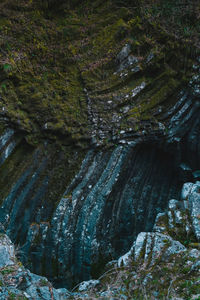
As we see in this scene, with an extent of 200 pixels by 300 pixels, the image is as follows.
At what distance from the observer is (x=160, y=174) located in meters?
6.55

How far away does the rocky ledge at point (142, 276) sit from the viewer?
3.16 m

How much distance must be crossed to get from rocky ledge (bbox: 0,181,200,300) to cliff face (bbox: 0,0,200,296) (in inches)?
45.0

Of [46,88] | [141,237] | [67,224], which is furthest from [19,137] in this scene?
[141,237]

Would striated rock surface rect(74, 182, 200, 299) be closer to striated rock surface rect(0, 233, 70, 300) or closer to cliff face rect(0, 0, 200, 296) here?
striated rock surface rect(0, 233, 70, 300)

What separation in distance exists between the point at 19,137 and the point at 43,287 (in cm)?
273

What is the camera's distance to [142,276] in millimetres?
3533

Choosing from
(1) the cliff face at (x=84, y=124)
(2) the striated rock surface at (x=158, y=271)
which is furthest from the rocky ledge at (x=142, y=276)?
(1) the cliff face at (x=84, y=124)

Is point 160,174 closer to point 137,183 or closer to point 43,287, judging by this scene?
point 137,183

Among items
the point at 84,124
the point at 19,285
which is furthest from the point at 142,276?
the point at 84,124

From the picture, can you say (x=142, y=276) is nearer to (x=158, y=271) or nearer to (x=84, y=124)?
(x=158, y=271)

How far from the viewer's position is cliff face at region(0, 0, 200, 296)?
504 centimetres

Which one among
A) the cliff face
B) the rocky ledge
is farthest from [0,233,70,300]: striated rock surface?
the cliff face

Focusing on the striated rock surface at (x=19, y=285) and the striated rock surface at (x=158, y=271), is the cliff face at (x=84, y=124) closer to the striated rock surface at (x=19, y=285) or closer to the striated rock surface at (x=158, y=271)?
the striated rock surface at (x=19, y=285)

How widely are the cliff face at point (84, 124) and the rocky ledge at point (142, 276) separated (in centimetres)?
114
